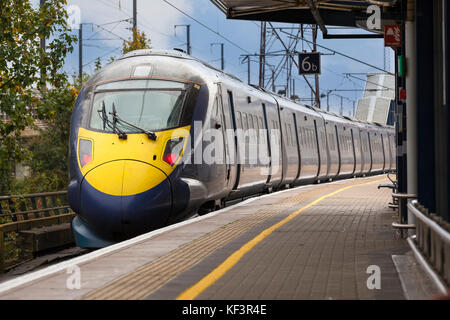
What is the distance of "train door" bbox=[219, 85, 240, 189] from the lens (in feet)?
51.3

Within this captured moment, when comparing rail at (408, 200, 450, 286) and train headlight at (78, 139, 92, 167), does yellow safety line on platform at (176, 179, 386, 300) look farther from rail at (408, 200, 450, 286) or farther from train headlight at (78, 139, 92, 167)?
train headlight at (78, 139, 92, 167)

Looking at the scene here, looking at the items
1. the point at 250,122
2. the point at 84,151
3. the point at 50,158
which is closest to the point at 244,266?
the point at 84,151

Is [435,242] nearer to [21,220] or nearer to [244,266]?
[244,266]

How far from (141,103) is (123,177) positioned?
1716 millimetres

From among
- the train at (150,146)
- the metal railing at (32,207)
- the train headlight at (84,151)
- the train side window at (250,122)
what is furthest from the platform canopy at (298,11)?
the metal railing at (32,207)

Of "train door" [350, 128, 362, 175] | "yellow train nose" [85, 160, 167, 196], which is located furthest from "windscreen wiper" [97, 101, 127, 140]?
"train door" [350, 128, 362, 175]

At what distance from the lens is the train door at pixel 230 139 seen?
15641 mm

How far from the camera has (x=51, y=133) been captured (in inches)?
1369

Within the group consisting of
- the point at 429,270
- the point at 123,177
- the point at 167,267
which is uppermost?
the point at 123,177

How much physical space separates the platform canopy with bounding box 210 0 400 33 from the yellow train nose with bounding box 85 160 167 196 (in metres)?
4.78

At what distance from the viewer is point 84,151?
12742 millimetres
